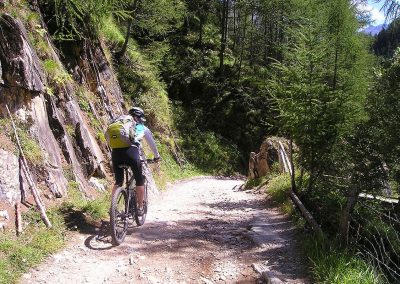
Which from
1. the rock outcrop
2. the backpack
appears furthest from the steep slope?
the rock outcrop

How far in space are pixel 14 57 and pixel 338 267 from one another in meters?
5.77

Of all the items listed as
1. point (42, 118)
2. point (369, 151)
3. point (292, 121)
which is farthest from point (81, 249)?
point (292, 121)

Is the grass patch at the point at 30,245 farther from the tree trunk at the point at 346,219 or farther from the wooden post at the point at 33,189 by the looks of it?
the tree trunk at the point at 346,219

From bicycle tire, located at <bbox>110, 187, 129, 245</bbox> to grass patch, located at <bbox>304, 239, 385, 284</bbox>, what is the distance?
2.69 m

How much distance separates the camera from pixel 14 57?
20.4 feet

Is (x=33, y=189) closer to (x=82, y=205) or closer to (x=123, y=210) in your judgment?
(x=82, y=205)

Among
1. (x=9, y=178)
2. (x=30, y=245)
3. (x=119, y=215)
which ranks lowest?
(x=30, y=245)

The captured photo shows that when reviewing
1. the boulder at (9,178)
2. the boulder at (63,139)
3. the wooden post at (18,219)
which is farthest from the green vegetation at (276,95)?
the wooden post at (18,219)

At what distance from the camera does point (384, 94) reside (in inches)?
243

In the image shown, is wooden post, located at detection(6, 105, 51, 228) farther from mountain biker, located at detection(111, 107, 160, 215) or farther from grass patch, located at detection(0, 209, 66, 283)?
mountain biker, located at detection(111, 107, 160, 215)

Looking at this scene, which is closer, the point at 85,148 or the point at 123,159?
the point at 123,159

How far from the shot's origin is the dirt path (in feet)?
15.2

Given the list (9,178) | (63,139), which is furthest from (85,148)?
(9,178)

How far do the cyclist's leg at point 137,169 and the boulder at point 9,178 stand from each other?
1.63 metres
